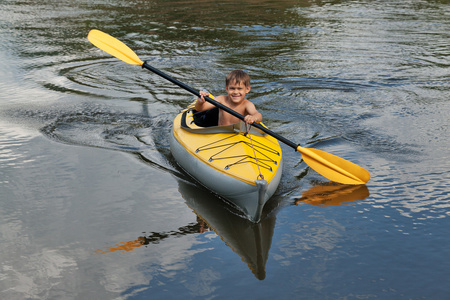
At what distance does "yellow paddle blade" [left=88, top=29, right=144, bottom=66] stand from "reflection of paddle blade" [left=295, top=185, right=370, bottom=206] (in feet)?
8.97

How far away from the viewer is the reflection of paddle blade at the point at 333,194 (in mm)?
4754

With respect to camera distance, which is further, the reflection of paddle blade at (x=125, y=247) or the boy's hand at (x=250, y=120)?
the boy's hand at (x=250, y=120)

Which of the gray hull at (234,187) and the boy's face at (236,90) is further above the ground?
the boy's face at (236,90)

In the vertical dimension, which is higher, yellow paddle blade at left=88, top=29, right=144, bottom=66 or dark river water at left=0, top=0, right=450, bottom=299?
yellow paddle blade at left=88, top=29, right=144, bottom=66

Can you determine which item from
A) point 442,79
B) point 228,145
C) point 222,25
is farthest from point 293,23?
point 228,145

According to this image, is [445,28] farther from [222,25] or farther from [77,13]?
[77,13]

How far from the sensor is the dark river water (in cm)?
358

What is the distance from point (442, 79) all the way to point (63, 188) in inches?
267

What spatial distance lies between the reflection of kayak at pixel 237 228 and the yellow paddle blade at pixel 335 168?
95 cm

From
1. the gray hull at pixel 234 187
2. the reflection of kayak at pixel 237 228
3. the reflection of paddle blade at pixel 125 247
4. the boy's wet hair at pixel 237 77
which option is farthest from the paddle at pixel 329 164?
the reflection of paddle blade at pixel 125 247

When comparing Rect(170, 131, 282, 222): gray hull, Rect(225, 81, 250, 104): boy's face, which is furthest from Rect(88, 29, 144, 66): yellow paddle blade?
Rect(170, 131, 282, 222): gray hull

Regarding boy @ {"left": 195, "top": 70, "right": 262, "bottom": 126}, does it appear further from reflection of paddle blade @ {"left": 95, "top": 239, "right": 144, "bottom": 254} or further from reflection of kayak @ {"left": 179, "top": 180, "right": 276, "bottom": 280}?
reflection of paddle blade @ {"left": 95, "top": 239, "right": 144, "bottom": 254}

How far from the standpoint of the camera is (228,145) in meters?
4.79

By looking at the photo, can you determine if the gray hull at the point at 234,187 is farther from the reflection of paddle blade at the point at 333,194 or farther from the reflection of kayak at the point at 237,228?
the reflection of paddle blade at the point at 333,194
